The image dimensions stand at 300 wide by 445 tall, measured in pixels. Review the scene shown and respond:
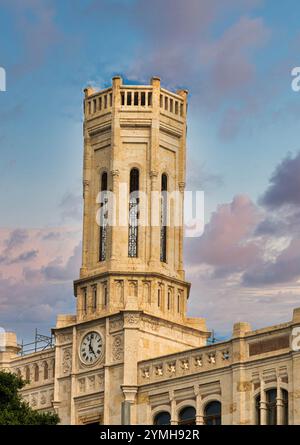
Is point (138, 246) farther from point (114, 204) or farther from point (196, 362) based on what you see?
point (196, 362)

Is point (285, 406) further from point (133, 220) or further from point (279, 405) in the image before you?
point (133, 220)

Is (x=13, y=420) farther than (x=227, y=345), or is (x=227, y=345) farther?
(x=227, y=345)

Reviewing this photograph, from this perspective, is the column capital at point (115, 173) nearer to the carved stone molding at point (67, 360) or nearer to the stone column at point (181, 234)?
the stone column at point (181, 234)

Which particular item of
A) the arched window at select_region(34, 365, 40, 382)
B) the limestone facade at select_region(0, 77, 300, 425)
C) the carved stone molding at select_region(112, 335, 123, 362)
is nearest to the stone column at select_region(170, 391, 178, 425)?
the limestone facade at select_region(0, 77, 300, 425)

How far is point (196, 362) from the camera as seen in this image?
109062 mm

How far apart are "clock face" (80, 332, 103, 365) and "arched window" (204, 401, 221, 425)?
1107cm

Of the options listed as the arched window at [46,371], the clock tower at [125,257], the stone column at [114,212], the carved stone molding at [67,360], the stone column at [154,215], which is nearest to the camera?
the clock tower at [125,257]

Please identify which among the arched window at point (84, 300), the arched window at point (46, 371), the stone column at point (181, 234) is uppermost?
the stone column at point (181, 234)

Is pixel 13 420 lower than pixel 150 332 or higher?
lower

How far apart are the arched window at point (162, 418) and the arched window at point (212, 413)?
3.51 m

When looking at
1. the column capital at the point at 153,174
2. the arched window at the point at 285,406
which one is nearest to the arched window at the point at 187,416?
the arched window at the point at 285,406

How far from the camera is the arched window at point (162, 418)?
4336 inches

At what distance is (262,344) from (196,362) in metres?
6.26
